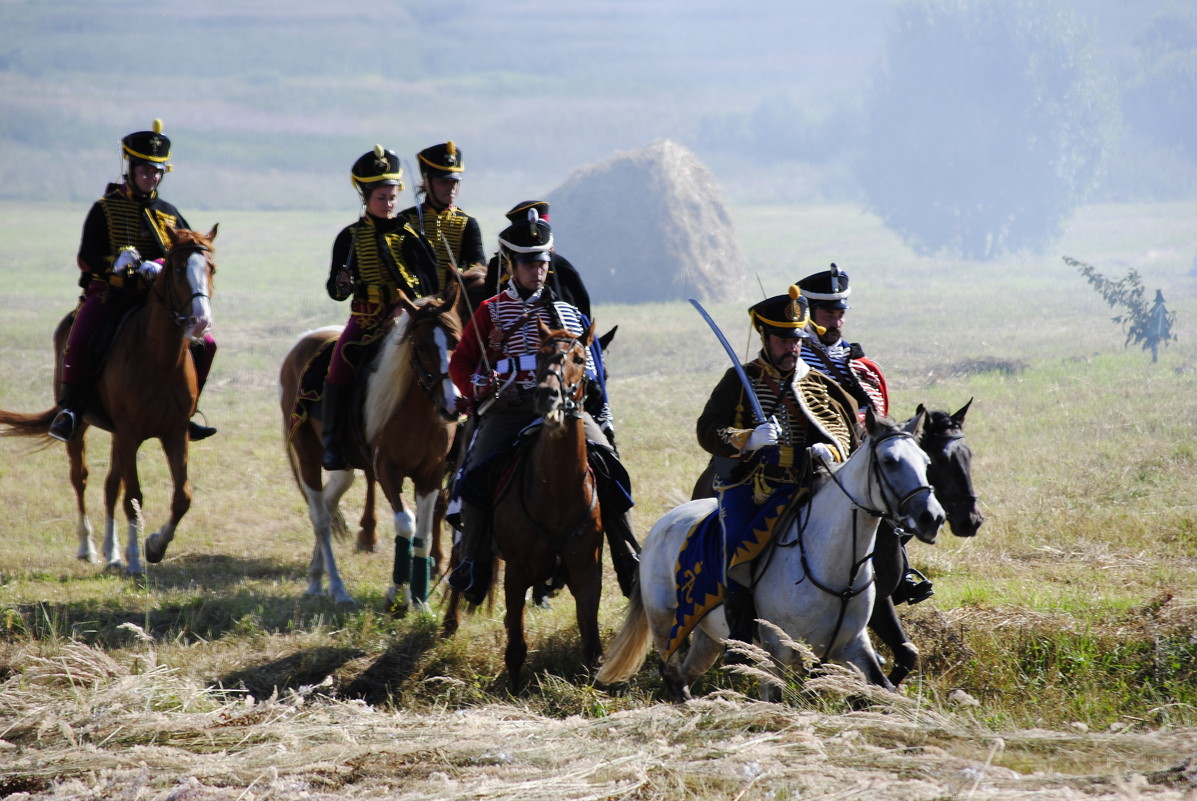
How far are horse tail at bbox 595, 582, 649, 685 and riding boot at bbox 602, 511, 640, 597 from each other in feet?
1.76

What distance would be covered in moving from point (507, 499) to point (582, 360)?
110 centimetres

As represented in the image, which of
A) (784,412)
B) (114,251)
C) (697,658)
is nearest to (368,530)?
(114,251)

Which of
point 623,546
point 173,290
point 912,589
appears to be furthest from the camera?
point 173,290

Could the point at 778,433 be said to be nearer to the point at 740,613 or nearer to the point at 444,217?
the point at 740,613

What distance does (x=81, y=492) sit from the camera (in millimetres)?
11156

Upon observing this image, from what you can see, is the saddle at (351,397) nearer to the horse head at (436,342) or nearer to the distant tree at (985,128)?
the horse head at (436,342)

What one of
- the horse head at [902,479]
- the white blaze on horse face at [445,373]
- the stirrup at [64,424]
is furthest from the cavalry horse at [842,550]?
the stirrup at [64,424]

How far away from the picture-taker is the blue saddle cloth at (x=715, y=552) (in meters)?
5.88

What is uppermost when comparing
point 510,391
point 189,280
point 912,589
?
point 189,280

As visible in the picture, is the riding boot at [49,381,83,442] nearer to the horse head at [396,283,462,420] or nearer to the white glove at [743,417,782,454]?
the horse head at [396,283,462,420]

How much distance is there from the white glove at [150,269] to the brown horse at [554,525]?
450 centimetres

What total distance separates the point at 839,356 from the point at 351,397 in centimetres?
410

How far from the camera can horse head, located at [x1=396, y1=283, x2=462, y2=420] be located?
795 centimetres

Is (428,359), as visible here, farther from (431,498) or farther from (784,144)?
(784,144)
